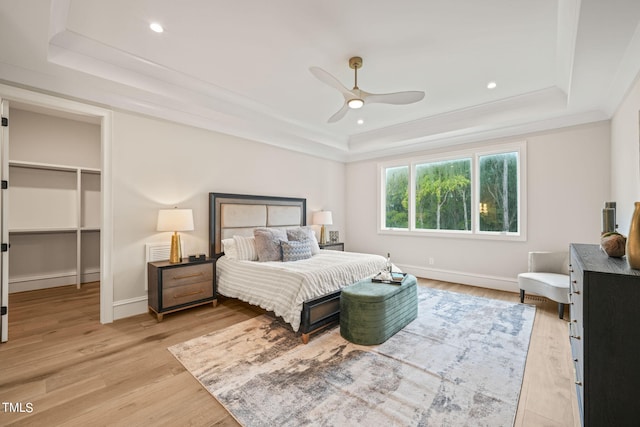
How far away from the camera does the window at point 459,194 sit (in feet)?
14.9

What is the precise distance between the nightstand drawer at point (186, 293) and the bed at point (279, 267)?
8.4 inches

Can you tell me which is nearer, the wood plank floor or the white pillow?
the wood plank floor

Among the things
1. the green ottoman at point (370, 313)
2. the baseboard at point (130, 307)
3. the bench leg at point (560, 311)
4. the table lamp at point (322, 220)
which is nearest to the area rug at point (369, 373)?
the green ottoman at point (370, 313)

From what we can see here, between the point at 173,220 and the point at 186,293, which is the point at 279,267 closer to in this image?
the point at 186,293

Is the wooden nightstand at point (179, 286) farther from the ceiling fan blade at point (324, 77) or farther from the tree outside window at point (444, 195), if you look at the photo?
the tree outside window at point (444, 195)

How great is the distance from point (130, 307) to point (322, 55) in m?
3.72

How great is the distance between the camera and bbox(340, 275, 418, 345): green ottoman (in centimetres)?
269

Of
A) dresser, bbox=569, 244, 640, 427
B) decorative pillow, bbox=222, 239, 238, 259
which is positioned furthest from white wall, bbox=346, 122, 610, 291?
decorative pillow, bbox=222, 239, 238, 259

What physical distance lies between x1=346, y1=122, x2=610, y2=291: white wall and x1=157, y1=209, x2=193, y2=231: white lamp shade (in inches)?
166

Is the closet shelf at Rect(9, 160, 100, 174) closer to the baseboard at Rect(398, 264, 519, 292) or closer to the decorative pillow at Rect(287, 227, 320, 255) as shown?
the decorative pillow at Rect(287, 227, 320, 255)

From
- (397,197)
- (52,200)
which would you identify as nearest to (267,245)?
(397,197)

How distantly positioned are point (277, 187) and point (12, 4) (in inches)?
142

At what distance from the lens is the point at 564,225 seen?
4.04 metres

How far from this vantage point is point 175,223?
342cm
